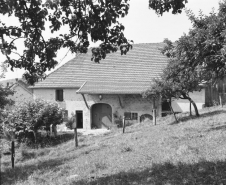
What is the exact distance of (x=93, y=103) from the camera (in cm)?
2648

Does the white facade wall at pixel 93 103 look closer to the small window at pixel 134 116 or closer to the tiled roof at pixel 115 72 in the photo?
the small window at pixel 134 116

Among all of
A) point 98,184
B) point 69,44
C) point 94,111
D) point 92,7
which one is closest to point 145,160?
point 98,184

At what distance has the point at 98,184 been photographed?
612cm

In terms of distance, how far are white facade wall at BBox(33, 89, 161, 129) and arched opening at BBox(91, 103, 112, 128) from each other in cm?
40

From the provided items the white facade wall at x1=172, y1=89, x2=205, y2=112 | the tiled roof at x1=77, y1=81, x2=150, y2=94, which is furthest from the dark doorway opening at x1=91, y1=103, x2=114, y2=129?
the white facade wall at x1=172, y1=89, x2=205, y2=112

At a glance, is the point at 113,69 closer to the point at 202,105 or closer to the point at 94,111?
the point at 94,111

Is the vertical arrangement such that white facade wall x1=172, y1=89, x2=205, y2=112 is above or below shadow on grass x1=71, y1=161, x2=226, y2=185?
above

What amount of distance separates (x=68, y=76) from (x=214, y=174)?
77.8 ft

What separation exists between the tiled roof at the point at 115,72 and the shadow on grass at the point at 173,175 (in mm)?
18442

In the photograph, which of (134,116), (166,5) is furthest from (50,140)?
(166,5)

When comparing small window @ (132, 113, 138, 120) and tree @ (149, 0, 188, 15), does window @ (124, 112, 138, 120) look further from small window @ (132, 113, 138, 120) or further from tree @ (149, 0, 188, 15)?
tree @ (149, 0, 188, 15)

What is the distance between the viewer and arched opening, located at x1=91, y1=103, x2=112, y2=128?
26.2 meters

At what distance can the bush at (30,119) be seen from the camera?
2112cm

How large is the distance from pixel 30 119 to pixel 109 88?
310 inches
